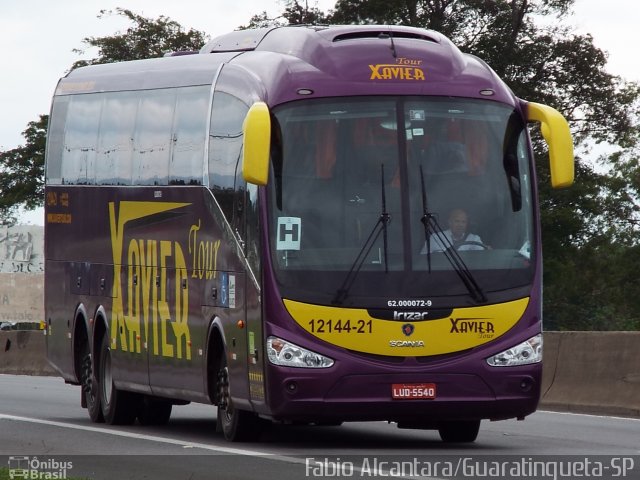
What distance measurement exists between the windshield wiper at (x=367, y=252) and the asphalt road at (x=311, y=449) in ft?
4.26

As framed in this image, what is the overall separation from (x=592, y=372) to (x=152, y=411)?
17.3 ft

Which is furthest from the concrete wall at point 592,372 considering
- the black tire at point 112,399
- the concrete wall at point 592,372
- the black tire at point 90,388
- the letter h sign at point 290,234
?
the letter h sign at point 290,234

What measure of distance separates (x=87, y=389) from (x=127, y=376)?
1.86 meters

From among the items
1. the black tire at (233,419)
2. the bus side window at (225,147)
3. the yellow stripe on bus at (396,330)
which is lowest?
the black tire at (233,419)

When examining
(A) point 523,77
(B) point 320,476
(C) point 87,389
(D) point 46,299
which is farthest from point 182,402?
(A) point 523,77

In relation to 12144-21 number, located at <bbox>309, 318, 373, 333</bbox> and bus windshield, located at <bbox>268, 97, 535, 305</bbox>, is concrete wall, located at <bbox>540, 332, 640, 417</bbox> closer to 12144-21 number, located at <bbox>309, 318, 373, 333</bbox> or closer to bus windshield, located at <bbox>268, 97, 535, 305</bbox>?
bus windshield, located at <bbox>268, 97, 535, 305</bbox>

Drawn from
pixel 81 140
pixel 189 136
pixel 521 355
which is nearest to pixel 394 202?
pixel 521 355

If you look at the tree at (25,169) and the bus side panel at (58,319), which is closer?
the bus side panel at (58,319)

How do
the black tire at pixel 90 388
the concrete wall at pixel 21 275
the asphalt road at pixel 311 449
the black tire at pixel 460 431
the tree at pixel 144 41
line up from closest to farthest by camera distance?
the asphalt road at pixel 311 449, the black tire at pixel 460 431, the black tire at pixel 90 388, the tree at pixel 144 41, the concrete wall at pixel 21 275

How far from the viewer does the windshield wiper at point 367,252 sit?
47.8ft

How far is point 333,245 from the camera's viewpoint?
48.2 ft

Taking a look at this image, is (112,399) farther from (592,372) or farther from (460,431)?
(592,372)

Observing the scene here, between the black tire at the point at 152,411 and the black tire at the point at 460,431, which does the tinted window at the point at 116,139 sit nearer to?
the black tire at the point at 152,411

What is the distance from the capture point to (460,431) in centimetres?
1631
